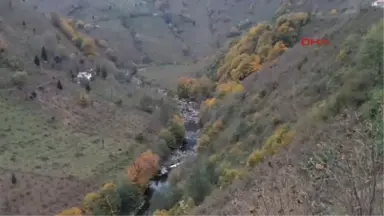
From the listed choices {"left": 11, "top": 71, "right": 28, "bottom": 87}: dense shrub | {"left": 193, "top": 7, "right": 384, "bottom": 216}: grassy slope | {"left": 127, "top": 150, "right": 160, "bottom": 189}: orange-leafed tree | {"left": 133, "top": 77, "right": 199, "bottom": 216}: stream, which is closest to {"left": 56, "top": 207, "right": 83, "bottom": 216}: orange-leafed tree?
{"left": 133, "top": 77, "right": 199, "bottom": 216}: stream

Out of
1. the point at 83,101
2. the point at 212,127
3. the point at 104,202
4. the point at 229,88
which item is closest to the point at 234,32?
the point at 229,88

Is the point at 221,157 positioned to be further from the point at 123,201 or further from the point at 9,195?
the point at 9,195

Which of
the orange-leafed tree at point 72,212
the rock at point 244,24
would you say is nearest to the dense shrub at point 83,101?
the orange-leafed tree at point 72,212

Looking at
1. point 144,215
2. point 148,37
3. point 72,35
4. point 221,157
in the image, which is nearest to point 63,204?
point 144,215

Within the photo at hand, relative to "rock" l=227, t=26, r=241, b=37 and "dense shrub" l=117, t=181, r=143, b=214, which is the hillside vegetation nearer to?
"dense shrub" l=117, t=181, r=143, b=214

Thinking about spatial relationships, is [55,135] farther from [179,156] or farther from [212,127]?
[212,127]
